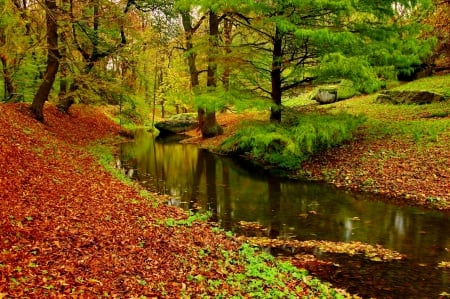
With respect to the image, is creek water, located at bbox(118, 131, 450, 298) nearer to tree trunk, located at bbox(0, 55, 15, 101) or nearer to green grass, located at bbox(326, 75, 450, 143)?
green grass, located at bbox(326, 75, 450, 143)

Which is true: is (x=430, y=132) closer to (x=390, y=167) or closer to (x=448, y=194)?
(x=390, y=167)

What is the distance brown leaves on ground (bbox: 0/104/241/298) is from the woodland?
0.03m

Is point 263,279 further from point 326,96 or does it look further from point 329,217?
point 326,96

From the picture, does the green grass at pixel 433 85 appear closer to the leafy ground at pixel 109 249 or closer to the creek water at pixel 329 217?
the creek water at pixel 329 217

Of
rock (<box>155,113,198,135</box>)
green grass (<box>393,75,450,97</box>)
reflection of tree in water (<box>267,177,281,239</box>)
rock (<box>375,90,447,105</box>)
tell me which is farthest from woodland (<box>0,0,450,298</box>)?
rock (<box>155,113,198,135</box>)

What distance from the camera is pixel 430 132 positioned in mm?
16422

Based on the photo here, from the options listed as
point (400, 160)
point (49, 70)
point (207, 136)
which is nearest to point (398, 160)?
point (400, 160)

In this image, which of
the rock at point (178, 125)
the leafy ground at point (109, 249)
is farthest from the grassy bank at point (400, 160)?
the rock at point (178, 125)

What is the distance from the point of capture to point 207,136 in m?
27.1

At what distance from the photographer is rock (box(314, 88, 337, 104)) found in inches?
1204

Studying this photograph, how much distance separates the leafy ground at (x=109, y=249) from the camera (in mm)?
5895

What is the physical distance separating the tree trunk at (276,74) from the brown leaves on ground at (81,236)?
7305mm

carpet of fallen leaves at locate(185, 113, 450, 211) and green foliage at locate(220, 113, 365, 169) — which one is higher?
green foliage at locate(220, 113, 365, 169)

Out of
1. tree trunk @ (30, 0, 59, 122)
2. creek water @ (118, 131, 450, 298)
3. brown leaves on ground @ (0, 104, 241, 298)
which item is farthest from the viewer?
tree trunk @ (30, 0, 59, 122)
